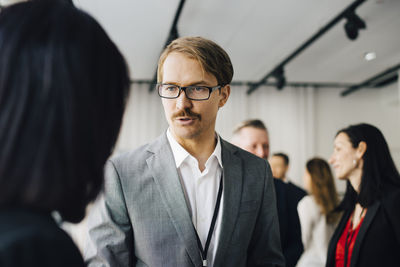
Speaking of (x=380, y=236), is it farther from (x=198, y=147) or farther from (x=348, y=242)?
(x=198, y=147)

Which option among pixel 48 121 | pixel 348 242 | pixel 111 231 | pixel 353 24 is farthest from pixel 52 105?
pixel 353 24

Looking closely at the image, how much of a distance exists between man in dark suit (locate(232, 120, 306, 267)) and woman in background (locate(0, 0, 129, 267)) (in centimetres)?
162

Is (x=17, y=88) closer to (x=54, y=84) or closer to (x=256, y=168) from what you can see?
(x=54, y=84)

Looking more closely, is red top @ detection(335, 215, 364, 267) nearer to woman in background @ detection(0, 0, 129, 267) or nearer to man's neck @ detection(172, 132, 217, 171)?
man's neck @ detection(172, 132, 217, 171)

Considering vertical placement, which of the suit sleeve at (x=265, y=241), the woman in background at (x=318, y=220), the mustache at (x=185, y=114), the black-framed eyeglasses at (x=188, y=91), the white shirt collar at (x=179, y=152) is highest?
the black-framed eyeglasses at (x=188, y=91)

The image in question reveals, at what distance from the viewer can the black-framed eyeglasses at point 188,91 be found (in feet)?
4.57

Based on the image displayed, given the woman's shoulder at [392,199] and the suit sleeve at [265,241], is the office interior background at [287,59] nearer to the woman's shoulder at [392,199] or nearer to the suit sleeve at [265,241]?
the suit sleeve at [265,241]

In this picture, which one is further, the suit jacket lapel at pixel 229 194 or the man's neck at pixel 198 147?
the man's neck at pixel 198 147

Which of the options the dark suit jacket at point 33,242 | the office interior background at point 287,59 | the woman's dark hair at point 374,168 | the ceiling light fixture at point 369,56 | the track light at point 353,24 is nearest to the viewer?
the dark suit jacket at point 33,242

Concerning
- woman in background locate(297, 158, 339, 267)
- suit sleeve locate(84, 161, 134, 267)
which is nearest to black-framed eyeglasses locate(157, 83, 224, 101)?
suit sleeve locate(84, 161, 134, 267)

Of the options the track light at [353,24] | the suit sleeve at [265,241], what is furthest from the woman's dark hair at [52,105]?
the track light at [353,24]

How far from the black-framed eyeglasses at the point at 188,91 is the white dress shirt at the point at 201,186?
7.3 inches

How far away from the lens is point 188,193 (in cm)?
Answer: 142

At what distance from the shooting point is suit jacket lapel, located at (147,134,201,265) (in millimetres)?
1277
